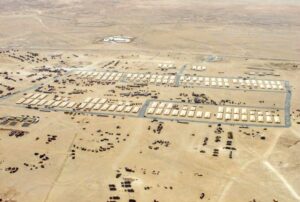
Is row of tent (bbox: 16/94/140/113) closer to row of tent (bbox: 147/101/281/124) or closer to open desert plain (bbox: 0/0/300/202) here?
open desert plain (bbox: 0/0/300/202)

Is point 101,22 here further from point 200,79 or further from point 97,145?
point 97,145

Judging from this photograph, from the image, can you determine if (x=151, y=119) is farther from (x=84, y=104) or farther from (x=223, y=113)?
(x=84, y=104)

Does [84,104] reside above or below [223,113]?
above

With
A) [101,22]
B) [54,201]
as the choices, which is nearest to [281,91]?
[54,201]

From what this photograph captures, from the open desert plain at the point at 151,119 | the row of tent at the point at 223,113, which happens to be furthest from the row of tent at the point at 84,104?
the row of tent at the point at 223,113

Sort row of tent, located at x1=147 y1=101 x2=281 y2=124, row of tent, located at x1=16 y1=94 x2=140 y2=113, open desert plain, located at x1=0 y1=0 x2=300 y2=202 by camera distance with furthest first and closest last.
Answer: row of tent, located at x1=16 y1=94 x2=140 y2=113
row of tent, located at x1=147 y1=101 x2=281 y2=124
open desert plain, located at x1=0 y1=0 x2=300 y2=202

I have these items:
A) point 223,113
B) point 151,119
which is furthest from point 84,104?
point 223,113

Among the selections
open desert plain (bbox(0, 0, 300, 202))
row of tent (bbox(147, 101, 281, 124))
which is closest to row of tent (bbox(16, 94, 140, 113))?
open desert plain (bbox(0, 0, 300, 202))

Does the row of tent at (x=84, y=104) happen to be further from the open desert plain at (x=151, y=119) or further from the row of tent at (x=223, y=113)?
the row of tent at (x=223, y=113)
